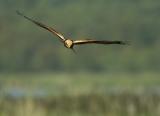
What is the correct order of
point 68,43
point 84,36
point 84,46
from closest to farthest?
point 68,43 → point 84,36 → point 84,46

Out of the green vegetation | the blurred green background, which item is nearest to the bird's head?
the blurred green background

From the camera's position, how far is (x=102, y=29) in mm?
117938

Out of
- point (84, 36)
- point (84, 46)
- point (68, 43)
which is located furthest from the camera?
point (84, 46)

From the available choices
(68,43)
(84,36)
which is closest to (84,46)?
(84,36)

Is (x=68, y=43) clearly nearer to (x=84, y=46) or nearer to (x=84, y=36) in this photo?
(x=84, y=36)

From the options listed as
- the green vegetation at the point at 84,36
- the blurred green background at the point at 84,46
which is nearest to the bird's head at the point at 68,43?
the blurred green background at the point at 84,46

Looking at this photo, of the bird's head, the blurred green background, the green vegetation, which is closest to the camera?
the bird's head

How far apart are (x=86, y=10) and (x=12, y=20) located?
18.3m

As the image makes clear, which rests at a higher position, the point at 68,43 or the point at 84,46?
the point at 84,46

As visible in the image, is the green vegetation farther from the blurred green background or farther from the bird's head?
the bird's head

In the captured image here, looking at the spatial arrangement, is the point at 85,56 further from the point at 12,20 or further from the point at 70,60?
the point at 12,20

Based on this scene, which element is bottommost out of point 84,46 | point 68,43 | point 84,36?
point 68,43

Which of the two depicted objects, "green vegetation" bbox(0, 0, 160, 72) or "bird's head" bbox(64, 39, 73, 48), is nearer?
"bird's head" bbox(64, 39, 73, 48)

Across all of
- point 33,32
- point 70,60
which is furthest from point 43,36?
point 70,60
